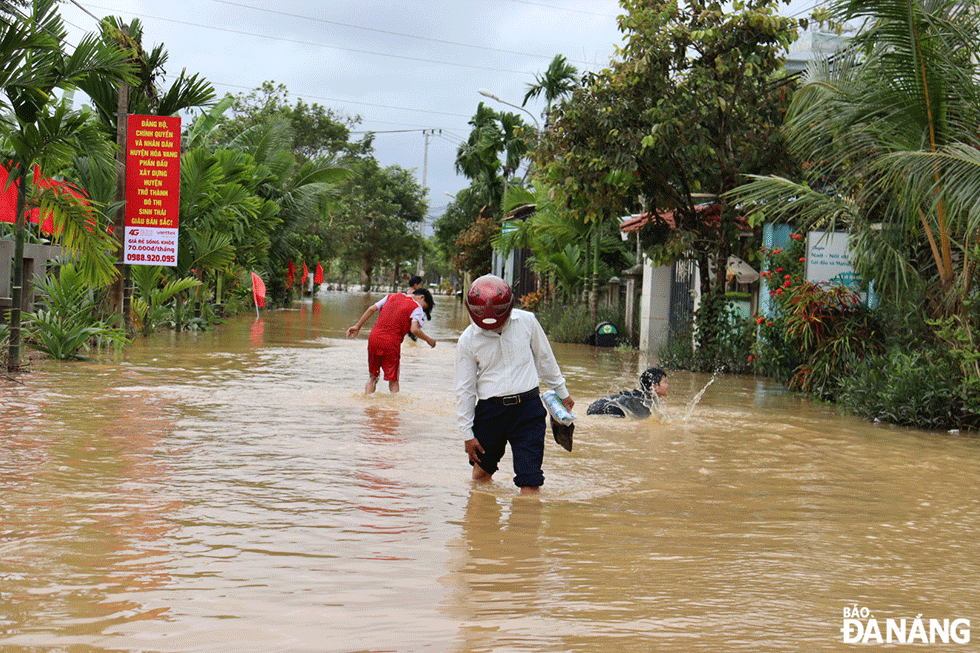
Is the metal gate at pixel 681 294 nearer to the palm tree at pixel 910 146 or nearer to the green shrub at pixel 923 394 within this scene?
the palm tree at pixel 910 146

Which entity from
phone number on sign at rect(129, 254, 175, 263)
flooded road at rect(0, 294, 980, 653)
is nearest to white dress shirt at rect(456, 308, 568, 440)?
flooded road at rect(0, 294, 980, 653)

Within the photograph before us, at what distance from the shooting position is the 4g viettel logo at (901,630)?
397cm

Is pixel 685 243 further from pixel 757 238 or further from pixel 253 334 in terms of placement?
pixel 253 334

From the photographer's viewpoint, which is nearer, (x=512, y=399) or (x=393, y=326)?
(x=512, y=399)

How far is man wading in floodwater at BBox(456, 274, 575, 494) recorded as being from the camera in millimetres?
6340

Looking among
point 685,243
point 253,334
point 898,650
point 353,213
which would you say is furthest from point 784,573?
point 353,213

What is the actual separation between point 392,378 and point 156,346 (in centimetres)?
752

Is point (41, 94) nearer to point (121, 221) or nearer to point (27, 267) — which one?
point (121, 221)

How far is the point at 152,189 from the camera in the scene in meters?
17.2

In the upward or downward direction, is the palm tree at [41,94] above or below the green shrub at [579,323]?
above

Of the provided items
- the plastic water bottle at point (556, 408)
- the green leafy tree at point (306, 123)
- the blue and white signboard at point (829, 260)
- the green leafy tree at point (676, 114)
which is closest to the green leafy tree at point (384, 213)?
the green leafy tree at point (306, 123)

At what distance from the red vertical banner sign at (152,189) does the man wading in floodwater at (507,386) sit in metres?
12.2

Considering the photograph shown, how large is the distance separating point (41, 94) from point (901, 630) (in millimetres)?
10418

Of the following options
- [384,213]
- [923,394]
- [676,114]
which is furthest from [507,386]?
[384,213]
